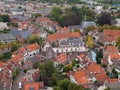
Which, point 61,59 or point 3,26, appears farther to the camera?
point 3,26

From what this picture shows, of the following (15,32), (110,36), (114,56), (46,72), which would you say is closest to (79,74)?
(46,72)

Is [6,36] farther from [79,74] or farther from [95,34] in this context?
[79,74]

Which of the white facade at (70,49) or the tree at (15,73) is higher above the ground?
the white facade at (70,49)

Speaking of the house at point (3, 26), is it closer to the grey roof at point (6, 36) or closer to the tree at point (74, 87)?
the grey roof at point (6, 36)

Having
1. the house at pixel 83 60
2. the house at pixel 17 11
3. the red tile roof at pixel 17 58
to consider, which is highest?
the house at pixel 83 60

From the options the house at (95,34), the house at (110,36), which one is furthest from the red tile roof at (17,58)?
the house at (95,34)

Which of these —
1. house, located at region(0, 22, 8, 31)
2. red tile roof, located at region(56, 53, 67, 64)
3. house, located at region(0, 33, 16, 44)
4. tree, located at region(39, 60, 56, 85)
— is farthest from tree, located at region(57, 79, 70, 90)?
house, located at region(0, 22, 8, 31)

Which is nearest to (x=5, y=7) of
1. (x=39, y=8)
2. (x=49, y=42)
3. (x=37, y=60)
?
(x=39, y=8)
